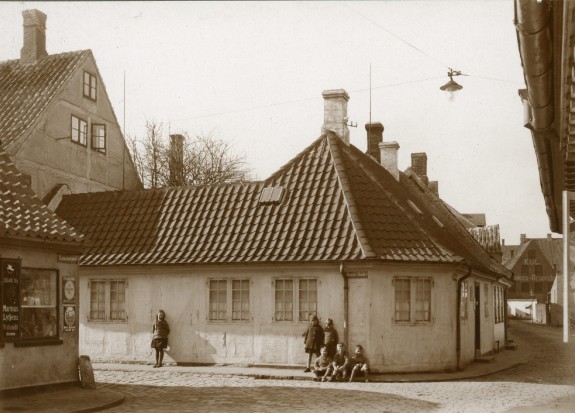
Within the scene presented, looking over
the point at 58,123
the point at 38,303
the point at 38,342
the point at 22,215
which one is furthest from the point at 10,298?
the point at 58,123

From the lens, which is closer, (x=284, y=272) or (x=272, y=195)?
(x=284, y=272)

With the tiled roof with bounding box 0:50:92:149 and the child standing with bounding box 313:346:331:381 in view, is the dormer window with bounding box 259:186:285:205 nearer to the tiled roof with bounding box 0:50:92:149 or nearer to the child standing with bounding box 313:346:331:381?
the child standing with bounding box 313:346:331:381

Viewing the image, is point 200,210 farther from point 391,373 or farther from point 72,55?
point 72,55

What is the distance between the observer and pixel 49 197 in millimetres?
27141

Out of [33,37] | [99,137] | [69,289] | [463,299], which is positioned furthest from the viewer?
[33,37]

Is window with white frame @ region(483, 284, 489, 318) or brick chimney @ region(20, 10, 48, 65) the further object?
brick chimney @ region(20, 10, 48, 65)

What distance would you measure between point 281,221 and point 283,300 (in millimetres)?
2410

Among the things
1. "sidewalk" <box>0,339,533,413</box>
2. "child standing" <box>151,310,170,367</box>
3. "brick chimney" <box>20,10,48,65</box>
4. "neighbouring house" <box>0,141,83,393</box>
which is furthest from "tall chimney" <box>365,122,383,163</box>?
"neighbouring house" <box>0,141,83,393</box>

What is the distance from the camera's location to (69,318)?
16.5 metres

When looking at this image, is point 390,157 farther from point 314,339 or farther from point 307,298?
point 314,339

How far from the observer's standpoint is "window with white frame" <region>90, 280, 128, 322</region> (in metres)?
23.7

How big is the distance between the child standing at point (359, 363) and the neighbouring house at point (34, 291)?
670cm

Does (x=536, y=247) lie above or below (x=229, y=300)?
above

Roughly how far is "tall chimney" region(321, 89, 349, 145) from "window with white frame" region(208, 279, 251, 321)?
675cm
